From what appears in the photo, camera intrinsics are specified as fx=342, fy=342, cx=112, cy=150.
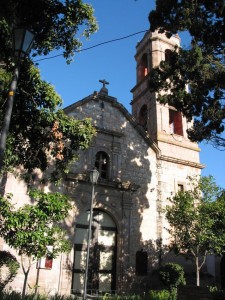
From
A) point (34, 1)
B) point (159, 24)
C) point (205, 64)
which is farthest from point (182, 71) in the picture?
point (34, 1)

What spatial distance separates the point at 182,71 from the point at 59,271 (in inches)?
403

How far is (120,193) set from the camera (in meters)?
18.1

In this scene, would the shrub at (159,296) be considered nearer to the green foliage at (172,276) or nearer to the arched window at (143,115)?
the green foliage at (172,276)

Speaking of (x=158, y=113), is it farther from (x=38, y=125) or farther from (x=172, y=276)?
(x=38, y=125)

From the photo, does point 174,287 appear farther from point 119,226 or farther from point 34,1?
point 34,1

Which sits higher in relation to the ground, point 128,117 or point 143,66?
point 143,66

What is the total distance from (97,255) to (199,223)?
16.9 feet

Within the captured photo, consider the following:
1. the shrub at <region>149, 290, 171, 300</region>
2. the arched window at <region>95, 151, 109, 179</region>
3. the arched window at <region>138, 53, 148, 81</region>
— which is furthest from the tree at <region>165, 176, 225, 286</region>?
the arched window at <region>138, 53, 148, 81</region>

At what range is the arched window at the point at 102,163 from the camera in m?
18.4

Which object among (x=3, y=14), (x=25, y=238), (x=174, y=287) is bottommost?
(x=174, y=287)

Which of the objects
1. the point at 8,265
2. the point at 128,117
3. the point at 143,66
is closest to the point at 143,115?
the point at 128,117

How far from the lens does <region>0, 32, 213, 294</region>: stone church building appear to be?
16203 mm

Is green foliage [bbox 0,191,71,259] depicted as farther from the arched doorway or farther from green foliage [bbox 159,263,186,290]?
green foliage [bbox 159,263,186,290]

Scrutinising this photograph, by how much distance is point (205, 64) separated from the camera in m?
13.5
